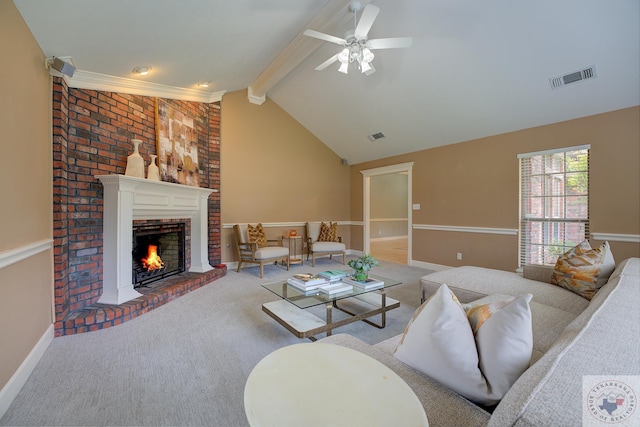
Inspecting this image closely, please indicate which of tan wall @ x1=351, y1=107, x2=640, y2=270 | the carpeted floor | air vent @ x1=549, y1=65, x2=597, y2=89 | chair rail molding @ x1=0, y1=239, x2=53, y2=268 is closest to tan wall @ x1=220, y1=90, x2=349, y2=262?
tan wall @ x1=351, y1=107, x2=640, y2=270

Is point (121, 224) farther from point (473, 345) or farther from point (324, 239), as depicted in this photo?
point (324, 239)

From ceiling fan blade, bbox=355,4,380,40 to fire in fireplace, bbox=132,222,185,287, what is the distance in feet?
11.2

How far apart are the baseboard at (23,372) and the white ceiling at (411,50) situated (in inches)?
97.9

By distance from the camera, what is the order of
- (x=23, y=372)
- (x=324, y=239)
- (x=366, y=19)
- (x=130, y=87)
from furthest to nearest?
(x=324, y=239), (x=130, y=87), (x=366, y=19), (x=23, y=372)

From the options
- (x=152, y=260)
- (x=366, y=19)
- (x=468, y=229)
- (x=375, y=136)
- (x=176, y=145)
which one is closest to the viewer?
(x=366, y=19)

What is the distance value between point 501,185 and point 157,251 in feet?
17.4

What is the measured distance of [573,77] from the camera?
3.22 metres

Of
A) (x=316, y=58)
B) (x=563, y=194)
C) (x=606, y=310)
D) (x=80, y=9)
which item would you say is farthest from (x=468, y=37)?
(x=80, y=9)

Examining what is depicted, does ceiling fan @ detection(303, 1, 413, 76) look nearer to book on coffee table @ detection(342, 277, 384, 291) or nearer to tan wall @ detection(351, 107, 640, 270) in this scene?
book on coffee table @ detection(342, 277, 384, 291)

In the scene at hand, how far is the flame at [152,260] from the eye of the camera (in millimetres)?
3761

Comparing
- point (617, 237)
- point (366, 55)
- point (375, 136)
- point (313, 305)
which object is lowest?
point (313, 305)

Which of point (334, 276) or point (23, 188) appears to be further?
point (334, 276)

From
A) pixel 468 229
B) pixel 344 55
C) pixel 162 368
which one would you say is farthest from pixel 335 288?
pixel 468 229

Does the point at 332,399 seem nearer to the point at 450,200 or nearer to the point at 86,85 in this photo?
the point at 86,85
